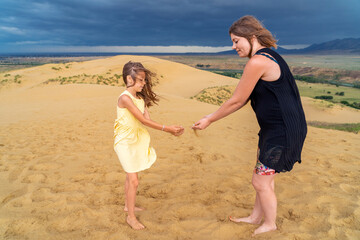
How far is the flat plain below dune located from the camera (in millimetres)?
2887

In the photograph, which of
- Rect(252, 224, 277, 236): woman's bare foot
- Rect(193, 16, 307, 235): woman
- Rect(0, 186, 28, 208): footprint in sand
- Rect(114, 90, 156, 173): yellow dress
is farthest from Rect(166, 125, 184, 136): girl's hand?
Rect(0, 186, 28, 208): footprint in sand

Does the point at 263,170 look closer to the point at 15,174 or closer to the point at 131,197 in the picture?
the point at 131,197

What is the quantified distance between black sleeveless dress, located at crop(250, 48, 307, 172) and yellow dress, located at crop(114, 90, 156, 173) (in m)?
1.31

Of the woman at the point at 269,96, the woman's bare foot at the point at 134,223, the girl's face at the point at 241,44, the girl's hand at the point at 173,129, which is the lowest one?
the woman's bare foot at the point at 134,223

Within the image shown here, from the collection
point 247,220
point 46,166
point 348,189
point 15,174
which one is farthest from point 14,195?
point 348,189

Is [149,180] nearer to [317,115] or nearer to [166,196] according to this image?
[166,196]

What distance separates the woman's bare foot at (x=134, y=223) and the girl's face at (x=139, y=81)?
57.2 inches

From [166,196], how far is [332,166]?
3085 mm

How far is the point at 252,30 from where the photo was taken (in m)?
2.38

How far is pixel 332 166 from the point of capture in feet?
15.6

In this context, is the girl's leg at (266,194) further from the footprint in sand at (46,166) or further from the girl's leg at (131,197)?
the footprint in sand at (46,166)

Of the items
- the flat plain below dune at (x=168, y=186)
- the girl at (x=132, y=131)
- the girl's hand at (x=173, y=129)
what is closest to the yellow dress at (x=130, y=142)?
the girl at (x=132, y=131)

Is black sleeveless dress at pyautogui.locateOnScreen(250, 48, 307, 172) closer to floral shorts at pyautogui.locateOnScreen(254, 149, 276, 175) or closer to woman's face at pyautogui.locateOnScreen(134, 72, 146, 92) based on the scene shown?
floral shorts at pyautogui.locateOnScreen(254, 149, 276, 175)

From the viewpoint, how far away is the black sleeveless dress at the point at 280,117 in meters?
2.32
